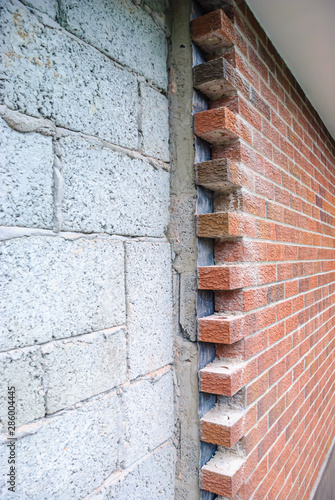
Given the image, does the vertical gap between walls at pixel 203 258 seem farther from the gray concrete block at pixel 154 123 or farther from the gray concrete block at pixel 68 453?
the gray concrete block at pixel 68 453

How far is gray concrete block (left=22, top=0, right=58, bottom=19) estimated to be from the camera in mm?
798

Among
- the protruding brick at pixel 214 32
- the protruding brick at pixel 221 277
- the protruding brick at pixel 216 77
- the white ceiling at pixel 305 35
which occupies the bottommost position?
the protruding brick at pixel 221 277

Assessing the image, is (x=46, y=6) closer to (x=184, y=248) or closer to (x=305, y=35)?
(x=184, y=248)

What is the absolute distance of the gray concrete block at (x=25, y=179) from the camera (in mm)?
732

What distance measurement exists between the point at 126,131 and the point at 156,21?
0.48 meters

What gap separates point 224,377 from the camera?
1.16m

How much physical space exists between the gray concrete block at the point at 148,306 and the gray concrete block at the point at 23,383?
32cm

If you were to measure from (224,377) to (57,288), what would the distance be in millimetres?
657

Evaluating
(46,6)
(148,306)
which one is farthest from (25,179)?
(148,306)

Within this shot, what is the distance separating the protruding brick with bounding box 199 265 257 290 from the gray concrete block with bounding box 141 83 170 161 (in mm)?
435

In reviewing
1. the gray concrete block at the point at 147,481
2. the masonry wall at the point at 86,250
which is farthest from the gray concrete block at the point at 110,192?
the gray concrete block at the point at 147,481

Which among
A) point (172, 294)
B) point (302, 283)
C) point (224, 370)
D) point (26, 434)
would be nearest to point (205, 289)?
point (172, 294)

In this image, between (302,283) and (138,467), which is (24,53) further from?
(302,283)

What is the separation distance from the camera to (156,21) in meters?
1.23
